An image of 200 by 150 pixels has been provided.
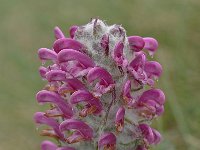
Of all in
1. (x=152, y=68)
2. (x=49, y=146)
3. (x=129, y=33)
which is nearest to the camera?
(x=152, y=68)

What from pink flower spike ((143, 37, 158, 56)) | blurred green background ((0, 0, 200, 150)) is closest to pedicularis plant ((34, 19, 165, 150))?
pink flower spike ((143, 37, 158, 56))

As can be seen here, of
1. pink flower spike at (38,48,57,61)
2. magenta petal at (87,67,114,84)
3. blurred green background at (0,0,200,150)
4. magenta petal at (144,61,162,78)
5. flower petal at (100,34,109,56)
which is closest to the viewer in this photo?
magenta petal at (87,67,114,84)

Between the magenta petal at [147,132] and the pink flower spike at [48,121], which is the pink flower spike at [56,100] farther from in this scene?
the magenta petal at [147,132]

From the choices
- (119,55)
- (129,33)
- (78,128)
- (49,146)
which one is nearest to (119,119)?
(78,128)

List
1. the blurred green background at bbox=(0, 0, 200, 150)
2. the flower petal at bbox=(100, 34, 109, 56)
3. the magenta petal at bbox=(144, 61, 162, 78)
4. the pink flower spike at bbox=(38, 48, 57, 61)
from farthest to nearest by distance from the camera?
the blurred green background at bbox=(0, 0, 200, 150), the pink flower spike at bbox=(38, 48, 57, 61), the magenta petal at bbox=(144, 61, 162, 78), the flower petal at bbox=(100, 34, 109, 56)

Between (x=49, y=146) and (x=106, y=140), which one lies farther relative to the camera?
(x=49, y=146)

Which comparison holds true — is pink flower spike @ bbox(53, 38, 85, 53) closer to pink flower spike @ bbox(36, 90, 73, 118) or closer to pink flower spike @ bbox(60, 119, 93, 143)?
pink flower spike @ bbox(36, 90, 73, 118)

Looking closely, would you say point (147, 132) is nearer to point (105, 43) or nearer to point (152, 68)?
point (152, 68)
